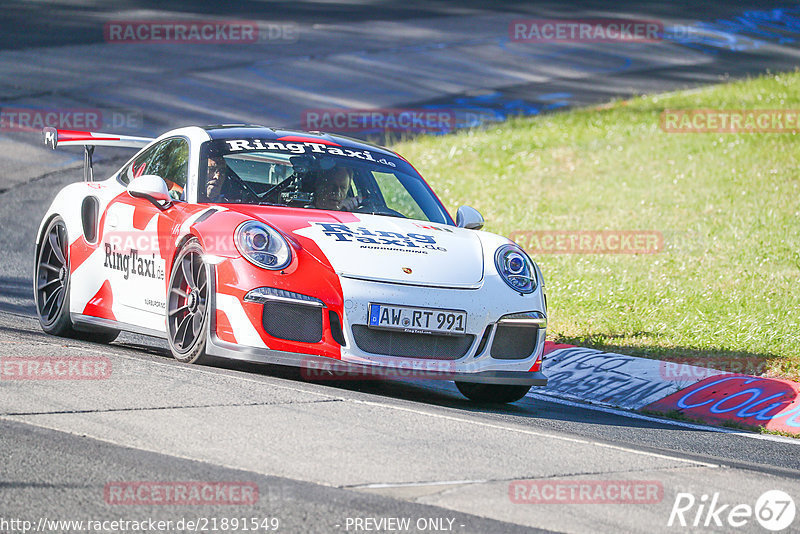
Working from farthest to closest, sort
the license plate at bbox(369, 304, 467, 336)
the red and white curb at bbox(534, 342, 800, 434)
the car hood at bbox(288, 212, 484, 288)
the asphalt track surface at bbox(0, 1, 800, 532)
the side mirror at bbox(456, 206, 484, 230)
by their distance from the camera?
1. the side mirror at bbox(456, 206, 484, 230)
2. the red and white curb at bbox(534, 342, 800, 434)
3. the car hood at bbox(288, 212, 484, 288)
4. the license plate at bbox(369, 304, 467, 336)
5. the asphalt track surface at bbox(0, 1, 800, 532)

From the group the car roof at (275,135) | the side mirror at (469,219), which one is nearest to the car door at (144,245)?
the car roof at (275,135)

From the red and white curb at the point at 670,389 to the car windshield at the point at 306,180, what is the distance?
4.81 ft

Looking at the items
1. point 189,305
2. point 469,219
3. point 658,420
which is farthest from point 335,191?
point 658,420

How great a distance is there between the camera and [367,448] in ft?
15.4

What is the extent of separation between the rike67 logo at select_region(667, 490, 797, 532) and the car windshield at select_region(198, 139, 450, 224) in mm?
3326

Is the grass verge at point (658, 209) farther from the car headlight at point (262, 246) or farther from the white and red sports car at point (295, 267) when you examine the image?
the car headlight at point (262, 246)

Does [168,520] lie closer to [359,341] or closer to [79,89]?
[359,341]

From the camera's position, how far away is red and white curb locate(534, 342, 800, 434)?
7148 millimetres

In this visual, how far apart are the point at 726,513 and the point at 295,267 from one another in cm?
266

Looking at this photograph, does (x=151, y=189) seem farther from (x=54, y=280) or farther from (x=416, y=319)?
(x=416, y=319)

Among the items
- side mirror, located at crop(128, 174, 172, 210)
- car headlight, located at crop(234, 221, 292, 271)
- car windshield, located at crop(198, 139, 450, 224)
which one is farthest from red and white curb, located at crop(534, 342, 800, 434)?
side mirror, located at crop(128, 174, 172, 210)

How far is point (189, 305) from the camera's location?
6418 mm

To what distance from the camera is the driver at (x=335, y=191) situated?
7129 millimetres

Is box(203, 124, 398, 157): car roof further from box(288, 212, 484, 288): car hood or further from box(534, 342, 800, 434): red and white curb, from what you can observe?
box(534, 342, 800, 434): red and white curb
